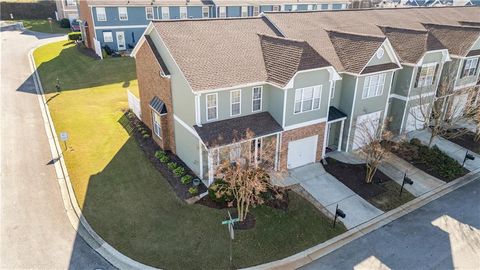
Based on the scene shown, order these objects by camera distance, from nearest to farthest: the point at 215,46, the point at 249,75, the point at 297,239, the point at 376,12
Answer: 1. the point at 297,239
2. the point at 249,75
3. the point at 215,46
4. the point at 376,12

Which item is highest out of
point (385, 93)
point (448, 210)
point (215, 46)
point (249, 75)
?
point (215, 46)

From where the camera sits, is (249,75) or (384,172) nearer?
(249,75)

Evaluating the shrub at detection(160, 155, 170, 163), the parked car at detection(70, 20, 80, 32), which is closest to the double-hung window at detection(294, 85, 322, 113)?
the shrub at detection(160, 155, 170, 163)

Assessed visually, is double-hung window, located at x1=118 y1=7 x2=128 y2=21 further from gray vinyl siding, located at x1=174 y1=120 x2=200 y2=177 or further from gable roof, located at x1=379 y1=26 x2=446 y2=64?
gable roof, located at x1=379 y1=26 x2=446 y2=64

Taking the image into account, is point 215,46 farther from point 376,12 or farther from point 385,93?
point 376,12

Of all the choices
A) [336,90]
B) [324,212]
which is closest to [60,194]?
[324,212]

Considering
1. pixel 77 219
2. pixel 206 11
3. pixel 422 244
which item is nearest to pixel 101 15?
pixel 206 11

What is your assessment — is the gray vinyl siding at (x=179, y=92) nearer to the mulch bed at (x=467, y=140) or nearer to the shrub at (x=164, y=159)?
the shrub at (x=164, y=159)
